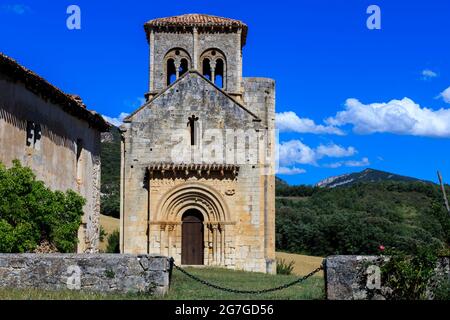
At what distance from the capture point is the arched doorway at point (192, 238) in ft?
90.8

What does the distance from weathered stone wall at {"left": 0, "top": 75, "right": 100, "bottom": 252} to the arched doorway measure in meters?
3.77

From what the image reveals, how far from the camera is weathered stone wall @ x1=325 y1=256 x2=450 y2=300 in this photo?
12234mm

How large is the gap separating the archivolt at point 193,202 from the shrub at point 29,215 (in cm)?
896

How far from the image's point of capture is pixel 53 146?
819 inches

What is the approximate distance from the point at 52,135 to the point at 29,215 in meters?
4.41

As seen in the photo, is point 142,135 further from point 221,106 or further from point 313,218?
point 313,218

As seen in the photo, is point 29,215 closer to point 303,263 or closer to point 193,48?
point 193,48

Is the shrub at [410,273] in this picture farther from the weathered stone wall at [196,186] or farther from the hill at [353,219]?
the hill at [353,219]

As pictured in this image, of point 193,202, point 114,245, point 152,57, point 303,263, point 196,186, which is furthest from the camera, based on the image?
point 303,263

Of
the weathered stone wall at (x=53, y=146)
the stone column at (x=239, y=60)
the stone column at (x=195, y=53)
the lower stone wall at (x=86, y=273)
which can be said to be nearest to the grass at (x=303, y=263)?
the stone column at (x=239, y=60)

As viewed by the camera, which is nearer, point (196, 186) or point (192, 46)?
point (196, 186)

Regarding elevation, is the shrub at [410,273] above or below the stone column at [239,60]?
below

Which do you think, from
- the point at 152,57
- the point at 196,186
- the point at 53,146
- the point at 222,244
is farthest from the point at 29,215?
the point at 152,57
